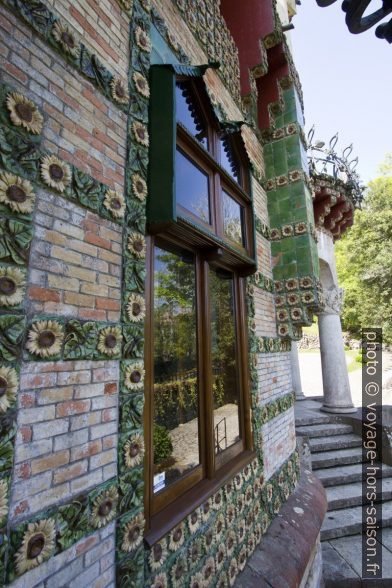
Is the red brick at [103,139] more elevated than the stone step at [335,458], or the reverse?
the red brick at [103,139]

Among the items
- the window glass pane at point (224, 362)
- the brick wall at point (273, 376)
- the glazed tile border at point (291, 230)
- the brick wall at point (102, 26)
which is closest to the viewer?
the brick wall at point (102, 26)

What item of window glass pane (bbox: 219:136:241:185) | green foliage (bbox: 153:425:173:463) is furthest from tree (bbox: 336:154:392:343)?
green foliage (bbox: 153:425:173:463)

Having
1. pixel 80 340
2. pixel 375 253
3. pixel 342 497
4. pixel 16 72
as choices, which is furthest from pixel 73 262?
pixel 375 253

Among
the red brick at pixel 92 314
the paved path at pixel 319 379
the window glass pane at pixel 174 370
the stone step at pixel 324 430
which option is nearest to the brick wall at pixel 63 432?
the red brick at pixel 92 314

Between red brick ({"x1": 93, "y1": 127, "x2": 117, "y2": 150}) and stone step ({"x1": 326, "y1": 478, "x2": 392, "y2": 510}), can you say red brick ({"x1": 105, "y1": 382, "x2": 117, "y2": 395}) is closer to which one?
red brick ({"x1": 93, "y1": 127, "x2": 117, "y2": 150})

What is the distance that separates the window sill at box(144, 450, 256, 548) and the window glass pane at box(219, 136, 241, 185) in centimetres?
273

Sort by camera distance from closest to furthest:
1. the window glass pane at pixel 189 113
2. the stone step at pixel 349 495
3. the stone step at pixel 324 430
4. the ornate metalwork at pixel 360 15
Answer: the ornate metalwork at pixel 360 15 → the window glass pane at pixel 189 113 → the stone step at pixel 349 495 → the stone step at pixel 324 430

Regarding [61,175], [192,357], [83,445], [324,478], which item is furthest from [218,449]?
[324,478]

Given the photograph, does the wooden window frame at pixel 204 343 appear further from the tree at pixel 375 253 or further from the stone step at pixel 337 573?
the tree at pixel 375 253

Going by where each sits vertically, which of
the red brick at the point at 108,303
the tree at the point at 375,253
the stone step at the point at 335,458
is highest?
the tree at the point at 375,253

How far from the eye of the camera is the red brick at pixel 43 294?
4.27ft

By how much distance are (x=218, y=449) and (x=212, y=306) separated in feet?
4.03

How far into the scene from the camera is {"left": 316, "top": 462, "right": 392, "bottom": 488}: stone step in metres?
5.31

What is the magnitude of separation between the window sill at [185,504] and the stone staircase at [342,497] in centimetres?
268
